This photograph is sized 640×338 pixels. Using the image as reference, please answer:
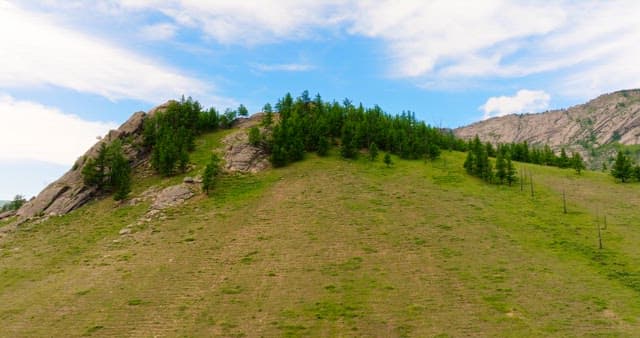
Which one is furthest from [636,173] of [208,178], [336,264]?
[208,178]

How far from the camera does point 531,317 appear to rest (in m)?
34.2

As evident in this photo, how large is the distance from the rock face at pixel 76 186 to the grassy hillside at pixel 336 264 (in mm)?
3797

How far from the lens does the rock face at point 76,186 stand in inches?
2886

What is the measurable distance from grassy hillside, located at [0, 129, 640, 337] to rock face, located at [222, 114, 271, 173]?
639cm

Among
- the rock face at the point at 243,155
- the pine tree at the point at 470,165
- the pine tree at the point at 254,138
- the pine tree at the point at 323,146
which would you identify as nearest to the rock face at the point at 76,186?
the rock face at the point at 243,155

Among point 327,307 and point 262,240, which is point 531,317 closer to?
point 327,307

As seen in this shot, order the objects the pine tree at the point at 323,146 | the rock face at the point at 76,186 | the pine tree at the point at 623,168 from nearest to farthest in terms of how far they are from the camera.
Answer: the rock face at the point at 76,186 → the pine tree at the point at 623,168 → the pine tree at the point at 323,146

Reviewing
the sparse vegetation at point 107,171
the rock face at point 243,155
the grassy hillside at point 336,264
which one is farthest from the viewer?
the rock face at point 243,155

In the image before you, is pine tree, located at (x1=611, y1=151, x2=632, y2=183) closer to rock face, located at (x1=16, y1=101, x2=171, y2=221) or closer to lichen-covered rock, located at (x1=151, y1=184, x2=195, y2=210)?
lichen-covered rock, located at (x1=151, y1=184, x2=195, y2=210)

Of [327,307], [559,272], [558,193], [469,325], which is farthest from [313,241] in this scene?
[558,193]

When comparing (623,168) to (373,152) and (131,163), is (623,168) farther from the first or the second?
(131,163)

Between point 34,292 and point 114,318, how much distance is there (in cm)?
1390

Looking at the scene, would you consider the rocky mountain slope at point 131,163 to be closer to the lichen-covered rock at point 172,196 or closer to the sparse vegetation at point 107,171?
the lichen-covered rock at point 172,196

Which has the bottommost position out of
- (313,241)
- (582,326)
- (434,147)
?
(582,326)
